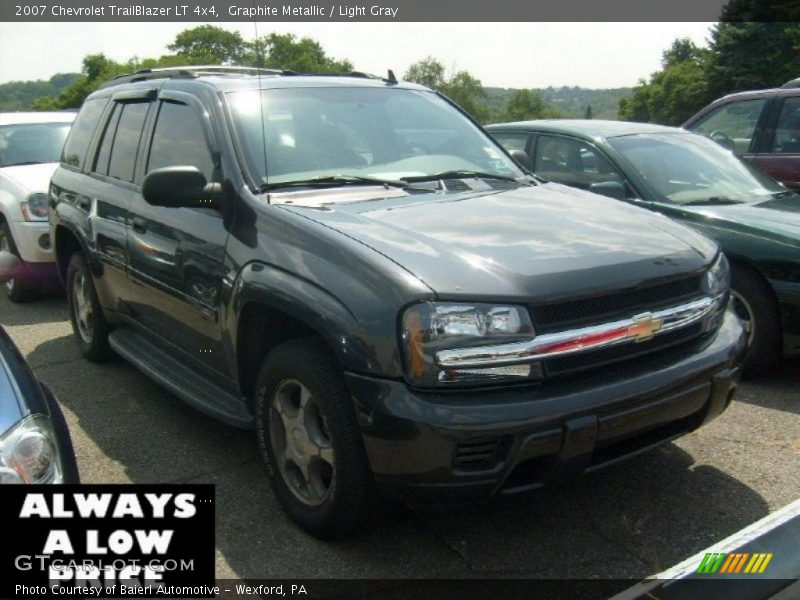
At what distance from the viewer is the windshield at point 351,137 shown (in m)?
3.72

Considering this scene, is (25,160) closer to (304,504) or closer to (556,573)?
(304,504)

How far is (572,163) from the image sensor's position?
241 inches

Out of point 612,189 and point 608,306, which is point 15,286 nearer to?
point 612,189

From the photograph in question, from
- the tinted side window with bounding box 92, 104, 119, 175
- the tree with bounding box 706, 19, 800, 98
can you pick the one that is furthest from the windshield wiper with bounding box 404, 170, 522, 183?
the tree with bounding box 706, 19, 800, 98

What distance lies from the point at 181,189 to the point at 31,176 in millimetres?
5065

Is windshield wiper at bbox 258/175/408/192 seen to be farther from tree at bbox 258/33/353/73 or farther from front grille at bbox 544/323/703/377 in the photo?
front grille at bbox 544/323/703/377

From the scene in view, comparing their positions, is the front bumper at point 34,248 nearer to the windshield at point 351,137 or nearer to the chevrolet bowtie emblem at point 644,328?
the windshield at point 351,137

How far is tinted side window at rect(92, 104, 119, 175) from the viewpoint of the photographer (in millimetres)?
5059

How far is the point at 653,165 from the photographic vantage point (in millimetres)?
5730

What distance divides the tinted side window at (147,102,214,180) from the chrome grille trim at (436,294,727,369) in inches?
68.0

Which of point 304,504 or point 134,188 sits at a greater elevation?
point 134,188

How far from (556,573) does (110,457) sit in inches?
88.8

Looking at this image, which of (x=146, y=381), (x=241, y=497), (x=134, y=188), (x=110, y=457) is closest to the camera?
(x=241, y=497)

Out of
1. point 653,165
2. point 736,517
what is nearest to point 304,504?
point 736,517
